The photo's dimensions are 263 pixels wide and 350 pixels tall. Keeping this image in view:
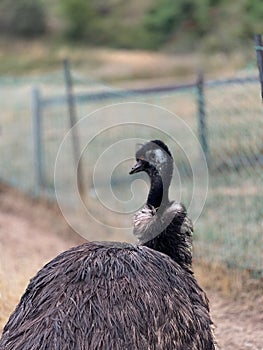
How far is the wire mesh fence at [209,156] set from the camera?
612cm

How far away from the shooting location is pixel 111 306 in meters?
3.11

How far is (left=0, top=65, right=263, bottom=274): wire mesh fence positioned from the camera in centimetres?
612

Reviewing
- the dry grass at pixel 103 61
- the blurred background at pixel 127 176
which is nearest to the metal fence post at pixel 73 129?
the blurred background at pixel 127 176

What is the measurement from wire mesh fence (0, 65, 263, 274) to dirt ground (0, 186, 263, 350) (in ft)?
0.73

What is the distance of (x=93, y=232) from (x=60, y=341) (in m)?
4.97

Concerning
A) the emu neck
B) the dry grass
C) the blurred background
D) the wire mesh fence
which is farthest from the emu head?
the dry grass

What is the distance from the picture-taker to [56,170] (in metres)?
9.51

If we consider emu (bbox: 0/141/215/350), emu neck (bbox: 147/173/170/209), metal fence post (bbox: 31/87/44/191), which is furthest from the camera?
metal fence post (bbox: 31/87/44/191)

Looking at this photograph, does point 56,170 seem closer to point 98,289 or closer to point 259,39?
point 259,39

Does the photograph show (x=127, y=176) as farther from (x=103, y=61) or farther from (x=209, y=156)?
(x=103, y=61)

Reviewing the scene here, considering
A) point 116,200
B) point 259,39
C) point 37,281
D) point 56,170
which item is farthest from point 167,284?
point 56,170

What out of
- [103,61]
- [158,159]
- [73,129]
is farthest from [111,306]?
[103,61]

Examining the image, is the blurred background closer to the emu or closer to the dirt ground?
the dirt ground

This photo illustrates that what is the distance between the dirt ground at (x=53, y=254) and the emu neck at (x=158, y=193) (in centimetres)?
115
